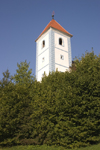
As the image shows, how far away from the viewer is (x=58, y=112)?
33.2 ft

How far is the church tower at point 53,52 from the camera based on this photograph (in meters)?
25.9

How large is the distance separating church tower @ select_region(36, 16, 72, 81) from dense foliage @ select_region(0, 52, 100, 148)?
44.8 feet

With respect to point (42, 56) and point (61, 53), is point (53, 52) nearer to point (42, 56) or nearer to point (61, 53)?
point (61, 53)

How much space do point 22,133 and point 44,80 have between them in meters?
4.43

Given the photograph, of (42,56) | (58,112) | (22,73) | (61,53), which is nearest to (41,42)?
(42,56)

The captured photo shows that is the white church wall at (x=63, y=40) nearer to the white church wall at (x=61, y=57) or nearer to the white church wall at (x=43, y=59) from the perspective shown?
the white church wall at (x=61, y=57)

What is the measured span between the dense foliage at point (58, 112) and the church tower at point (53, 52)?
1365cm

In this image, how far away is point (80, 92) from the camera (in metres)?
10.5

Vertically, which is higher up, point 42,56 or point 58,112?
point 42,56

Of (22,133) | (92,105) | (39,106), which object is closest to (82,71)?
A: (92,105)

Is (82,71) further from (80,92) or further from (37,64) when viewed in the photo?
(37,64)

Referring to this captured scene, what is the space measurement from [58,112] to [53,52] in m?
17.3

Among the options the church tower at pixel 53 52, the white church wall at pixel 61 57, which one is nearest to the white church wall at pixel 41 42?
the church tower at pixel 53 52

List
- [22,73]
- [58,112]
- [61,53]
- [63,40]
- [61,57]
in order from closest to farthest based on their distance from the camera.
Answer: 1. [58,112]
2. [22,73]
3. [61,57]
4. [61,53]
5. [63,40]
